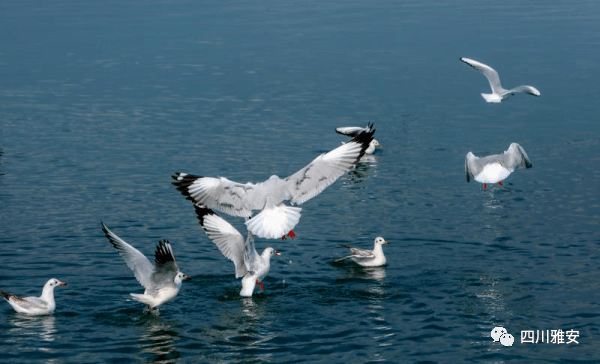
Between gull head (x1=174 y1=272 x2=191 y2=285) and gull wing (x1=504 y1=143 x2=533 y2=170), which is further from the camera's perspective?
gull wing (x1=504 y1=143 x2=533 y2=170)

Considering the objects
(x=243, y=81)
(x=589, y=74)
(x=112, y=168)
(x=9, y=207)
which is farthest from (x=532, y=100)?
(x=9, y=207)

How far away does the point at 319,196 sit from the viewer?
26047 millimetres

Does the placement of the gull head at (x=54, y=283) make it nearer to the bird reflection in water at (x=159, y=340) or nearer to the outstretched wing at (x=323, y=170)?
the bird reflection in water at (x=159, y=340)

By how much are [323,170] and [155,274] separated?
4.10 m

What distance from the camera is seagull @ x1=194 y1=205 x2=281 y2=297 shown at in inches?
740

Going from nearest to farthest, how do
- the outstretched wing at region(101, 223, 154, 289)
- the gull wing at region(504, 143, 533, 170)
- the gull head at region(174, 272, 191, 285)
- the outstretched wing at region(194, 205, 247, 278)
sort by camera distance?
the gull head at region(174, 272, 191, 285)
the outstretched wing at region(101, 223, 154, 289)
the outstretched wing at region(194, 205, 247, 278)
the gull wing at region(504, 143, 533, 170)

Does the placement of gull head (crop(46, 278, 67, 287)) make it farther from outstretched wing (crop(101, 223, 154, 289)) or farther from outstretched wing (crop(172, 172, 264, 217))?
outstretched wing (crop(172, 172, 264, 217))

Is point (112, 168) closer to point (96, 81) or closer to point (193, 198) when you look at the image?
point (193, 198)

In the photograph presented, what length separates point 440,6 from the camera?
62.4 metres

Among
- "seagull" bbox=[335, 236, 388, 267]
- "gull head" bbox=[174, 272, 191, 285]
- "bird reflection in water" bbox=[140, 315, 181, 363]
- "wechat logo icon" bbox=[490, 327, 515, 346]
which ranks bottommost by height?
"wechat logo icon" bbox=[490, 327, 515, 346]

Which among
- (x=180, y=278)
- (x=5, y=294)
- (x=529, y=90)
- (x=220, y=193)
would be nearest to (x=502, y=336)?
(x=180, y=278)

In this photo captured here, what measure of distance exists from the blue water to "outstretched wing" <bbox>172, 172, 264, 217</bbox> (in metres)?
1.26

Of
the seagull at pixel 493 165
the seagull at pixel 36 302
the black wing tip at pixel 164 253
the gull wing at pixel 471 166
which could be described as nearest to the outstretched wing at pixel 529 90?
the seagull at pixel 493 165

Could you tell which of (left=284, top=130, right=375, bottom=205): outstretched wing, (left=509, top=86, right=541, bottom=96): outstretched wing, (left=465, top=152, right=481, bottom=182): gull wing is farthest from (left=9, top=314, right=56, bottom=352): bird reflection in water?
(left=509, top=86, right=541, bottom=96): outstretched wing
